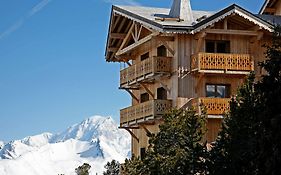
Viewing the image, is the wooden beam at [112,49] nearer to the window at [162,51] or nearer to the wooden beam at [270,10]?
the window at [162,51]

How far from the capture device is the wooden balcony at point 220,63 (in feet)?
113

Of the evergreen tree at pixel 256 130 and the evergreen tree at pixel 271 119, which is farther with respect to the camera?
the evergreen tree at pixel 256 130

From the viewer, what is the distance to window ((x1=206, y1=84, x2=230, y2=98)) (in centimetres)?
3625

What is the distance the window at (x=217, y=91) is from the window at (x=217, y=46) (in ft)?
6.04

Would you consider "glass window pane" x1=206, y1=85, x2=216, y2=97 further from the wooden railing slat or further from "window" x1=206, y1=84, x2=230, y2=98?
the wooden railing slat

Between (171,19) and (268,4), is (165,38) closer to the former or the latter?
(171,19)

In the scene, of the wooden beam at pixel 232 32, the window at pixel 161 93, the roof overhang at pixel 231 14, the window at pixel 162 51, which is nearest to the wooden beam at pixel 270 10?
the wooden beam at pixel 232 32

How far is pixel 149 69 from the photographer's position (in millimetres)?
36312

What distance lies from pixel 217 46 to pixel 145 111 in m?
5.13

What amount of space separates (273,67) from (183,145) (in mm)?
6721

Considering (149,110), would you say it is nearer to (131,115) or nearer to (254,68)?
(131,115)

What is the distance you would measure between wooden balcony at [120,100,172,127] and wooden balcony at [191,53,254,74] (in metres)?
2.57

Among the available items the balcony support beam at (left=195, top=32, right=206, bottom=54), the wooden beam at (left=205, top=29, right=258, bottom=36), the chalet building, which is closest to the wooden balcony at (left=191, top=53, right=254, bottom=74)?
the chalet building

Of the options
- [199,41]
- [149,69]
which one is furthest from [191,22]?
[149,69]
